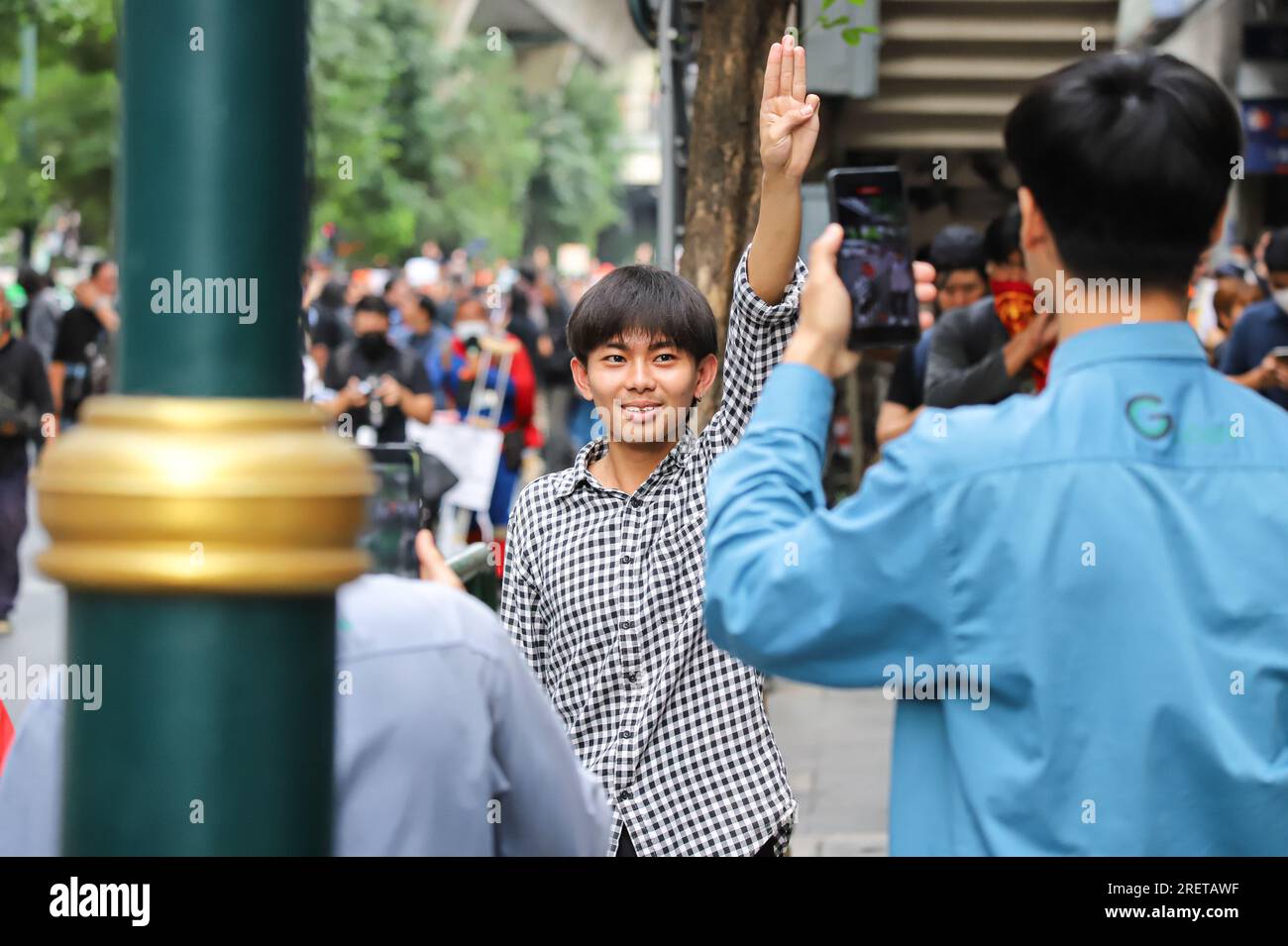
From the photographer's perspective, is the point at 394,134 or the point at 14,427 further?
the point at 394,134

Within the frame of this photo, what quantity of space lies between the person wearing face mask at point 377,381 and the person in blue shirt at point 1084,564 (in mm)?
10680

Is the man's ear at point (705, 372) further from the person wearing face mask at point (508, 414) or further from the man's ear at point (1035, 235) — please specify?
the person wearing face mask at point (508, 414)

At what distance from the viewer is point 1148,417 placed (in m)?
2.06

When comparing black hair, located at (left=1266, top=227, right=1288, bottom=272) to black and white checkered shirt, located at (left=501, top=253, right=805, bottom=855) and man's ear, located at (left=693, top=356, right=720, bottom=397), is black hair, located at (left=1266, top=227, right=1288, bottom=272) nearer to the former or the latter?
man's ear, located at (left=693, top=356, right=720, bottom=397)

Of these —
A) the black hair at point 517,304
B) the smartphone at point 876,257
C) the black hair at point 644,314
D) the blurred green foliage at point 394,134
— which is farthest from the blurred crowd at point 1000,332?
the blurred green foliage at point 394,134

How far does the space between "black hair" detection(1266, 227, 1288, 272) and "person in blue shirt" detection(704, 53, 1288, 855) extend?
784cm

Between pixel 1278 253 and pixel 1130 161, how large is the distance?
315 inches

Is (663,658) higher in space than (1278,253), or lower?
lower

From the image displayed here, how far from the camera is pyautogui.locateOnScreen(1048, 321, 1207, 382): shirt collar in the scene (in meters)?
2.11

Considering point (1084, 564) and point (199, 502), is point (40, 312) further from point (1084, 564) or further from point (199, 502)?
point (199, 502)

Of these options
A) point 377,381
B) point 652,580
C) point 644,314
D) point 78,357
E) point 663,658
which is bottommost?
point 78,357

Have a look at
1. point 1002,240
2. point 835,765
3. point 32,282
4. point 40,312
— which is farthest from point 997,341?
point 32,282
